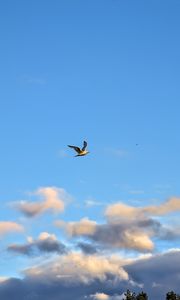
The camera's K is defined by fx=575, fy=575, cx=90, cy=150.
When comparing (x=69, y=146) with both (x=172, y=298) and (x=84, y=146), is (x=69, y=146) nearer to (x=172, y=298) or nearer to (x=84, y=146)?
(x=84, y=146)

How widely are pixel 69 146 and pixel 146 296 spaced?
102 meters

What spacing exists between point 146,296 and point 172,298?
8362 mm

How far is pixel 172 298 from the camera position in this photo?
178 metres

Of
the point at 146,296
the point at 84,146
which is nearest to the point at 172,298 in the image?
the point at 146,296

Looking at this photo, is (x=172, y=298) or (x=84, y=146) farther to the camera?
(x=172, y=298)

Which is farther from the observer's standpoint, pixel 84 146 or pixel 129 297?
pixel 129 297

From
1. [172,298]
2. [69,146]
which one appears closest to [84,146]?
[69,146]

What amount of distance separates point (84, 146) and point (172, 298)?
322ft

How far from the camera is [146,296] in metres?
181

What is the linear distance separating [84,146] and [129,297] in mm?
99250

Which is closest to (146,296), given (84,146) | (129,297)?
(129,297)

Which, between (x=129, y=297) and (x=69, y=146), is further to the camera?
(x=129, y=297)

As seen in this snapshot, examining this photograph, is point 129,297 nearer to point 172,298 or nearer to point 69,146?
point 172,298

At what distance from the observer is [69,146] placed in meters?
92.9
